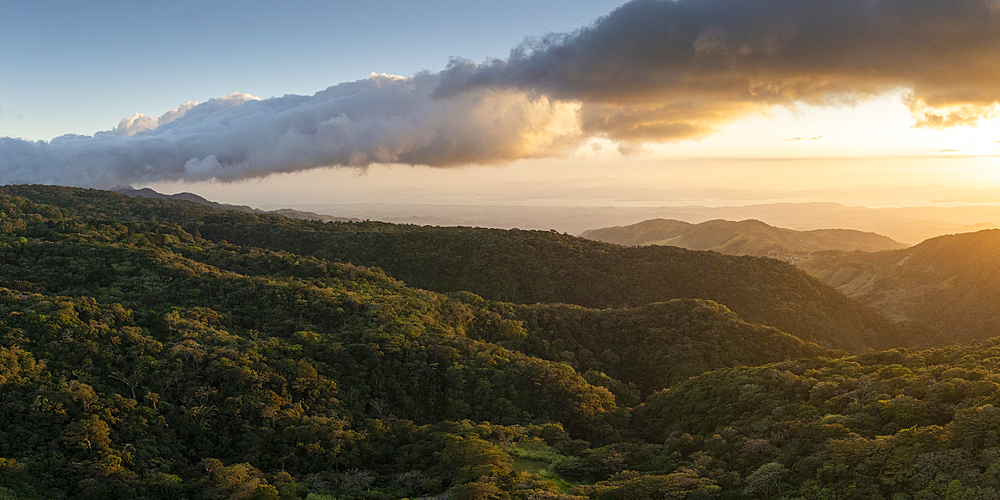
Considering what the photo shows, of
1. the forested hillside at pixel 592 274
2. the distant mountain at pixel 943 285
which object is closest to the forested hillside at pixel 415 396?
the forested hillside at pixel 592 274

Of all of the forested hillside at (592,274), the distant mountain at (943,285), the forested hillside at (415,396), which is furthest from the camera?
the distant mountain at (943,285)

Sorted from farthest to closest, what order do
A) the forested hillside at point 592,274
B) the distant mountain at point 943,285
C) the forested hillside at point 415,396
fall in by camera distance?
the distant mountain at point 943,285 → the forested hillside at point 592,274 → the forested hillside at point 415,396

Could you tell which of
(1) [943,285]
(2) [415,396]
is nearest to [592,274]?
(2) [415,396]

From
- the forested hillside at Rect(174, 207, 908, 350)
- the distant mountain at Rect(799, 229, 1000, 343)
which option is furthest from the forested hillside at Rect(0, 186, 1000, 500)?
the distant mountain at Rect(799, 229, 1000, 343)

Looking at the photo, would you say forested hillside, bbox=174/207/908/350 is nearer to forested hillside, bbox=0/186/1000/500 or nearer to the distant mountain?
the distant mountain

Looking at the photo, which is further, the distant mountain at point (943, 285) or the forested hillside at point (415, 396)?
the distant mountain at point (943, 285)

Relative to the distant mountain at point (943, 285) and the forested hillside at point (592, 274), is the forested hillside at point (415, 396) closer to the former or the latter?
the forested hillside at point (592, 274)

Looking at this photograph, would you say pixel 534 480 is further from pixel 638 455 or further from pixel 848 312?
pixel 848 312
